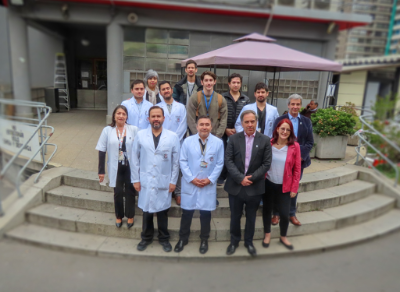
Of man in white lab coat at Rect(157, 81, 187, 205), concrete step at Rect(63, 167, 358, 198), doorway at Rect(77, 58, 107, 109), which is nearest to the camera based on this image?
man in white lab coat at Rect(157, 81, 187, 205)

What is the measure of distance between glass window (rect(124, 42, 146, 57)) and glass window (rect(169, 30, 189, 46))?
2.96ft

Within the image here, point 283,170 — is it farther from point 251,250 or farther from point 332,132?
point 332,132

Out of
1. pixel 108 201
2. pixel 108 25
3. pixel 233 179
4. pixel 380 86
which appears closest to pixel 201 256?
pixel 233 179

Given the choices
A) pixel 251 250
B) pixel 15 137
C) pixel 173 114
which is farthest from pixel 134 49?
pixel 251 250

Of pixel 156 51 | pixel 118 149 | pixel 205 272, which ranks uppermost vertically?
pixel 156 51

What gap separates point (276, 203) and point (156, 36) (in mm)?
7053

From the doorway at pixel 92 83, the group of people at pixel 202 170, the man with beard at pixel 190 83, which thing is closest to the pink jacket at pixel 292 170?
the group of people at pixel 202 170

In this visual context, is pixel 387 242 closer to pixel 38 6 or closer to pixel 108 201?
pixel 108 201

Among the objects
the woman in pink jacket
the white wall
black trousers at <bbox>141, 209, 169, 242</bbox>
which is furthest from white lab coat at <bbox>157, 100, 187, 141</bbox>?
the white wall

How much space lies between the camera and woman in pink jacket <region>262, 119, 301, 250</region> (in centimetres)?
338

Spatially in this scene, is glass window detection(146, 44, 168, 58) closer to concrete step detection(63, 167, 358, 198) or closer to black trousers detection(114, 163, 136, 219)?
concrete step detection(63, 167, 358, 198)

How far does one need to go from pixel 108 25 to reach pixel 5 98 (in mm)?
7327

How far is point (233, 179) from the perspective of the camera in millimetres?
3359

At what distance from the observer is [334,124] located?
19.2ft
